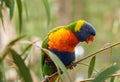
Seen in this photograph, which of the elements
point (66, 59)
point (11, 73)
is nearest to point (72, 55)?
point (66, 59)

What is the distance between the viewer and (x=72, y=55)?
157 centimetres

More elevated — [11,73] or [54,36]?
[54,36]

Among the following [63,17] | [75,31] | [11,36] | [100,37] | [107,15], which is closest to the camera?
[75,31]

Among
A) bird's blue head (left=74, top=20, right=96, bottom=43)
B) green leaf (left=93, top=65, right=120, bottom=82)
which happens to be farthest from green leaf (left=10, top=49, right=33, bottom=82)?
bird's blue head (left=74, top=20, right=96, bottom=43)

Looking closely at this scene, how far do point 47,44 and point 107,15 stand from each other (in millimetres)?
5532

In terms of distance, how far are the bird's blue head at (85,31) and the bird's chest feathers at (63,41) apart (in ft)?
0.11

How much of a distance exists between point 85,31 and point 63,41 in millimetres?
115

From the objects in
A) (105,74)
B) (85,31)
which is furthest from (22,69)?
(85,31)

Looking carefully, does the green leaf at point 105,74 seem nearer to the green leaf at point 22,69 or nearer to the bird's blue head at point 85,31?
the green leaf at point 22,69

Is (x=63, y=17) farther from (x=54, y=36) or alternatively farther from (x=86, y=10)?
(x=86, y=10)

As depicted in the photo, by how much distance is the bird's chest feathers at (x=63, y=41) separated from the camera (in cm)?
154

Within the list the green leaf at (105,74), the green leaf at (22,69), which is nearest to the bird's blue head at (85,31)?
the green leaf at (105,74)

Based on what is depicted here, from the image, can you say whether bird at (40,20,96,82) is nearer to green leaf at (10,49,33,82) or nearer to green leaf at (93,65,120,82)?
green leaf at (93,65,120,82)

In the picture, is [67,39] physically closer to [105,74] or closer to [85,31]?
[85,31]
